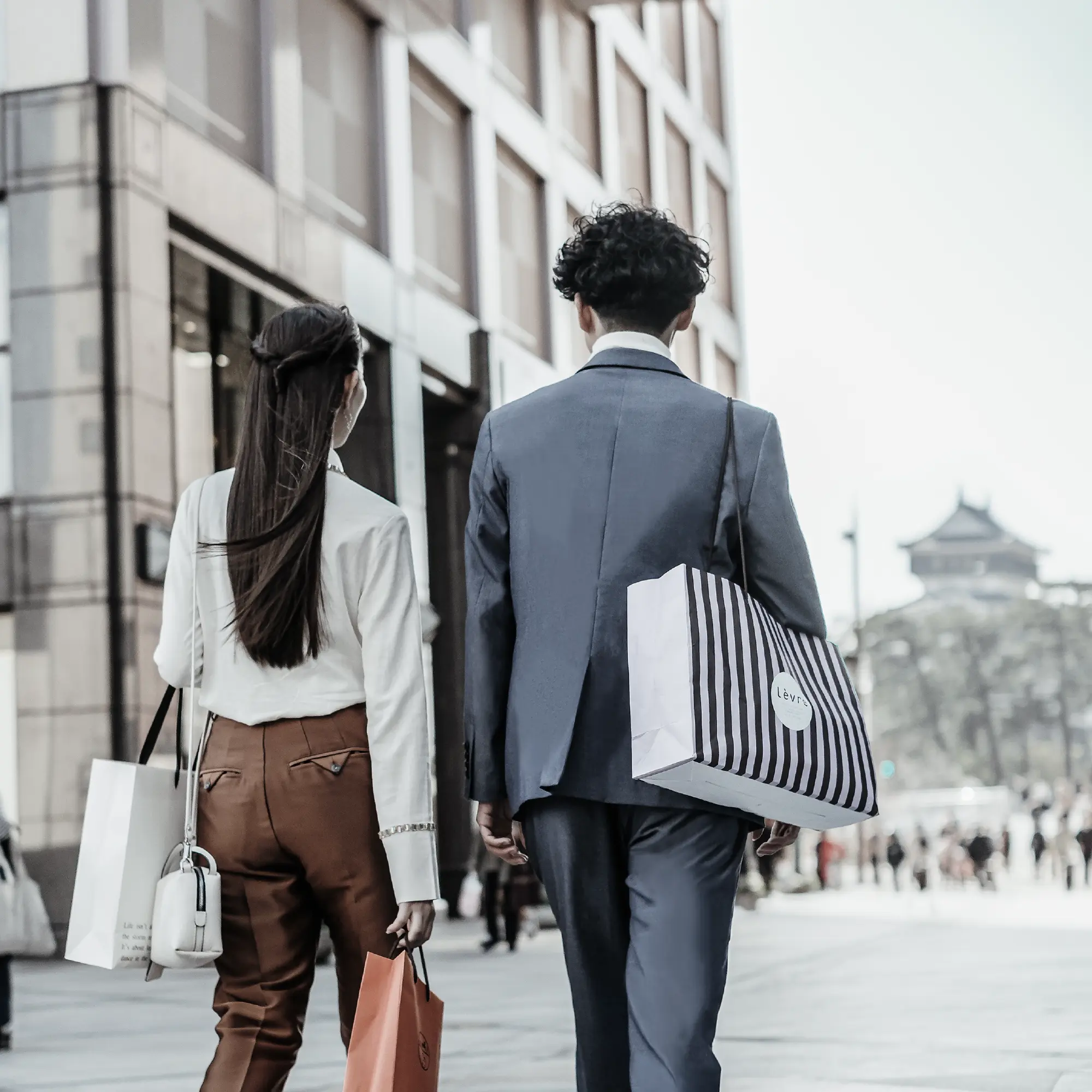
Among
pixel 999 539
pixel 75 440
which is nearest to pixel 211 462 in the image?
pixel 75 440

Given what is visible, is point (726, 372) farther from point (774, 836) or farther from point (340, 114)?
point (774, 836)

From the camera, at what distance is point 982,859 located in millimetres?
35344

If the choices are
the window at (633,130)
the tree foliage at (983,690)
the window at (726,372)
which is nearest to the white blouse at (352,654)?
the window at (633,130)

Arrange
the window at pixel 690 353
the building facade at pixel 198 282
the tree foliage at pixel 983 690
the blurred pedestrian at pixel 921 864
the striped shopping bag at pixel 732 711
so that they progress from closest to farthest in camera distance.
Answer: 1. the striped shopping bag at pixel 732 711
2. the building facade at pixel 198 282
3. the window at pixel 690 353
4. the blurred pedestrian at pixel 921 864
5. the tree foliage at pixel 983 690

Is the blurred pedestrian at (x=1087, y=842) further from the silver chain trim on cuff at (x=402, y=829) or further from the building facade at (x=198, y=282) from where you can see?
the silver chain trim on cuff at (x=402, y=829)

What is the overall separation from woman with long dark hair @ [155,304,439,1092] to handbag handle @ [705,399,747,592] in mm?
558

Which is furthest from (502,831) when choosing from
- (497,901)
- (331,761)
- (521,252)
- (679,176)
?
(679,176)

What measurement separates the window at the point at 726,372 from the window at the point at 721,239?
1.01 meters

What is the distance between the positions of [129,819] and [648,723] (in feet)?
3.07

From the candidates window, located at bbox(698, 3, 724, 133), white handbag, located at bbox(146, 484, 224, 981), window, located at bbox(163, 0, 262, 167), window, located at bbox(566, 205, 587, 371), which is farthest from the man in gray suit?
window, located at bbox(698, 3, 724, 133)

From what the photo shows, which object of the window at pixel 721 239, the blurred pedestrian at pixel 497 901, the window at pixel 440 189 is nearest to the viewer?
the blurred pedestrian at pixel 497 901

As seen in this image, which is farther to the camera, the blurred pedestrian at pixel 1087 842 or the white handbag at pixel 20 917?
the blurred pedestrian at pixel 1087 842

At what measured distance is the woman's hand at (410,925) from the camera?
3133mm

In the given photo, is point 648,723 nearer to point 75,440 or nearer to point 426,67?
point 75,440
